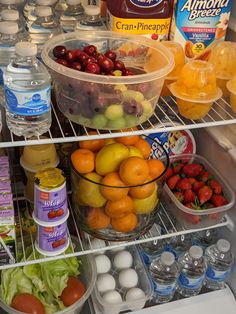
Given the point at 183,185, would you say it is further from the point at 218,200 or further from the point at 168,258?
the point at 168,258

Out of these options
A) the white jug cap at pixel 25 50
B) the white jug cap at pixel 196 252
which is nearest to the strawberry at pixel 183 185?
the white jug cap at pixel 196 252

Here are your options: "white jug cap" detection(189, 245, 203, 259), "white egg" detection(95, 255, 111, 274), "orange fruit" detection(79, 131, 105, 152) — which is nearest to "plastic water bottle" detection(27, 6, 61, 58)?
"orange fruit" detection(79, 131, 105, 152)

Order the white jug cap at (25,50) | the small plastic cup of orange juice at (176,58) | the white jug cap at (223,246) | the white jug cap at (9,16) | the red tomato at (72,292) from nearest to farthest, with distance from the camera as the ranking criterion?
the white jug cap at (25,50) → the white jug cap at (9,16) → the small plastic cup of orange juice at (176,58) → the red tomato at (72,292) → the white jug cap at (223,246)

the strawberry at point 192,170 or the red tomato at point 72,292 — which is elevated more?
the strawberry at point 192,170

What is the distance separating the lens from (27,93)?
914mm

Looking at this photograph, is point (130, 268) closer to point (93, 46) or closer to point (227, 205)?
point (227, 205)

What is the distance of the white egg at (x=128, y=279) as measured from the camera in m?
1.42

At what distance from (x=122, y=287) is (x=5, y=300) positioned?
1.28 ft

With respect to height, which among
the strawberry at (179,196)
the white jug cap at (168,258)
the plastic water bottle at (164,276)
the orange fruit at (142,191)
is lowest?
the plastic water bottle at (164,276)

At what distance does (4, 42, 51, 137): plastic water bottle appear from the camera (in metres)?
0.92

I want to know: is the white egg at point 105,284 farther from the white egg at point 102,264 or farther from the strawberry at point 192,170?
the strawberry at point 192,170

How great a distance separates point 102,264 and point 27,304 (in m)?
0.29

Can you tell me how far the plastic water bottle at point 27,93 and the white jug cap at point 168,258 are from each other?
0.66 m

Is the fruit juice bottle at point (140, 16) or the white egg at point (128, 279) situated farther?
the white egg at point (128, 279)
